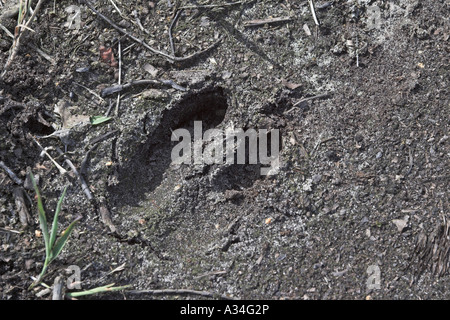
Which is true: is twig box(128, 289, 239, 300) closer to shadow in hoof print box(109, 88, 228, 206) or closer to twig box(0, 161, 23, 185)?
shadow in hoof print box(109, 88, 228, 206)

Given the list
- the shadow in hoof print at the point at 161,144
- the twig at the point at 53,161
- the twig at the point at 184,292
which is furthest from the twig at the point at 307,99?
the twig at the point at 53,161

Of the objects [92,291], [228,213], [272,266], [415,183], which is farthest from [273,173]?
[92,291]

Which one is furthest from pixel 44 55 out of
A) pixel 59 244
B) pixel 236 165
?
pixel 236 165

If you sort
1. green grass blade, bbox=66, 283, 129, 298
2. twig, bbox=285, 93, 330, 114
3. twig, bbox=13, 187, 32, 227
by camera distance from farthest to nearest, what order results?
1. twig, bbox=285, 93, 330, 114
2. twig, bbox=13, 187, 32, 227
3. green grass blade, bbox=66, 283, 129, 298

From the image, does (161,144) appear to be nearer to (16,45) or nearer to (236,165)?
(236,165)

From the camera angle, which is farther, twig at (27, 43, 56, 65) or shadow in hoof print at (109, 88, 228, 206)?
twig at (27, 43, 56, 65)

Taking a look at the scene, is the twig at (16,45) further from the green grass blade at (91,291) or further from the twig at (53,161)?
the green grass blade at (91,291)

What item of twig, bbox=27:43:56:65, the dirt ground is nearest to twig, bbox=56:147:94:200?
the dirt ground

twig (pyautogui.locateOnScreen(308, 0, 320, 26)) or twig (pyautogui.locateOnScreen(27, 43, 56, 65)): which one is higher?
twig (pyautogui.locateOnScreen(308, 0, 320, 26))

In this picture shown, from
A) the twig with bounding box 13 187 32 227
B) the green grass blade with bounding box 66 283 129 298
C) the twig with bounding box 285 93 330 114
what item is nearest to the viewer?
the green grass blade with bounding box 66 283 129 298
